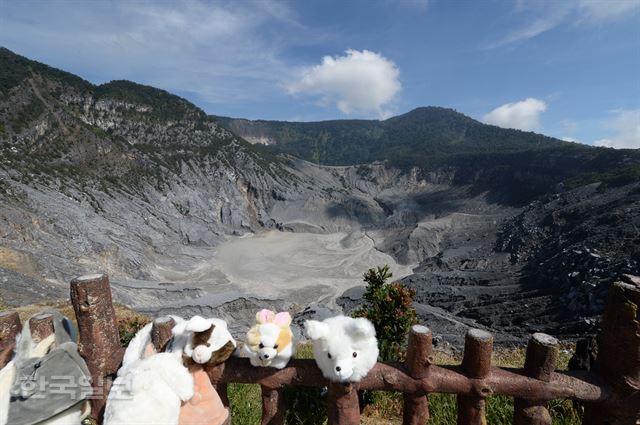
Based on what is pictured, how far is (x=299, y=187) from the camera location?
6278 centimetres

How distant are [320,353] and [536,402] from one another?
5.04 feet

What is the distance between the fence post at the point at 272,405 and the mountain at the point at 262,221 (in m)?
14.8

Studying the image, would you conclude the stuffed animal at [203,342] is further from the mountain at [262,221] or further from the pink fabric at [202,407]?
the mountain at [262,221]

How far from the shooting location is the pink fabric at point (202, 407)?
2.24 metres

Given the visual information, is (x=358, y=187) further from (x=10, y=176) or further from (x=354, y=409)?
(x=354, y=409)

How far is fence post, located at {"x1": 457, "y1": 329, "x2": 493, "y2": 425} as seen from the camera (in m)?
2.36

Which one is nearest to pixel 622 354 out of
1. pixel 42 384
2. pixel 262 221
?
pixel 42 384

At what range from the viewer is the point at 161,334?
2523 mm

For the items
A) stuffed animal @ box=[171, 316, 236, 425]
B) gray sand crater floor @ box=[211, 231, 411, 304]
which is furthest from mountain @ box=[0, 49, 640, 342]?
stuffed animal @ box=[171, 316, 236, 425]

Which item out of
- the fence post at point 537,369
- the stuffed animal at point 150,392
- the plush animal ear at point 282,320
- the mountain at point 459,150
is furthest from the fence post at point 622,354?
the mountain at point 459,150

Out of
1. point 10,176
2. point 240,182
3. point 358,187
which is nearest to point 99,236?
point 10,176

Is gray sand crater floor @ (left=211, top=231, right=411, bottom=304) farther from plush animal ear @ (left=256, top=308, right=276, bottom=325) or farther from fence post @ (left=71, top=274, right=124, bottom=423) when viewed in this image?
plush animal ear @ (left=256, top=308, right=276, bottom=325)

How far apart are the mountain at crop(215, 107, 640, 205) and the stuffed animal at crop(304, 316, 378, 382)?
47291mm

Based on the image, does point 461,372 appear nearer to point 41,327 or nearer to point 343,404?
point 343,404
